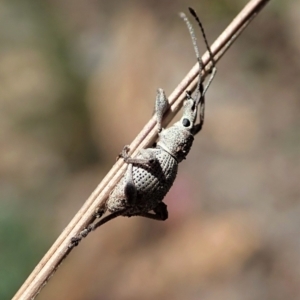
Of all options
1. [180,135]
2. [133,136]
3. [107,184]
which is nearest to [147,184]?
[107,184]

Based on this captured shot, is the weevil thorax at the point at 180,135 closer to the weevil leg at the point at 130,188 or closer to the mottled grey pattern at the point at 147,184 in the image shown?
the mottled grey pattern at the point at 147,184

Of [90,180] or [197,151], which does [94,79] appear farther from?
[197,151]

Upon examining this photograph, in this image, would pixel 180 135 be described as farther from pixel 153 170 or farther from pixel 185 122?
pixel 153 170

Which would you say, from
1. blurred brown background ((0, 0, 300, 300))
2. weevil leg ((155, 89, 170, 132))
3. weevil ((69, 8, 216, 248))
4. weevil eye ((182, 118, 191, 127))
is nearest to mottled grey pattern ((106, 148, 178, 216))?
weevil ((69, 8, 216, 248))

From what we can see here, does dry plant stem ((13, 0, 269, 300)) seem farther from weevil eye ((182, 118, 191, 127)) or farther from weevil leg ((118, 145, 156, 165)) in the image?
weevil eye ((182, 118, 191, 127))

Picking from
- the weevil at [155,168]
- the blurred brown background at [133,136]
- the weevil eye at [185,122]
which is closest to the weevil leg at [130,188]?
the weevil at [155,168]

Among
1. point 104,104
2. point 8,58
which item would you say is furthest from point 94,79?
point 8,58
